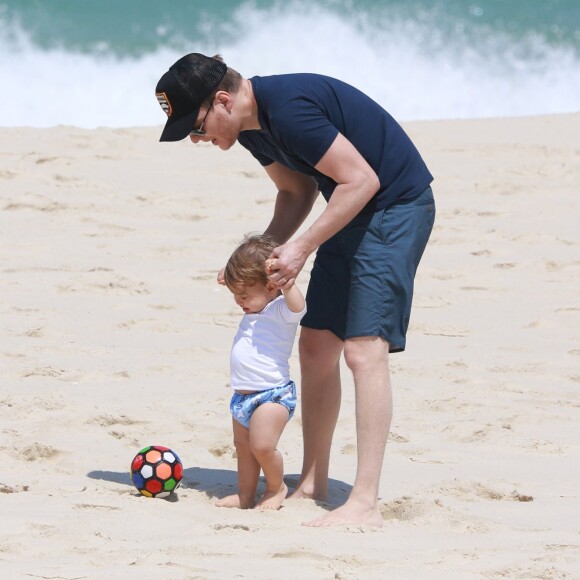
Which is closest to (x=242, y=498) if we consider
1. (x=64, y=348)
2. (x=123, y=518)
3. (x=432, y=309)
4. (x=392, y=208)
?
(x=123, y=518)

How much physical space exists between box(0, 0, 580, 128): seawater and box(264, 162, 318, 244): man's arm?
11165mm

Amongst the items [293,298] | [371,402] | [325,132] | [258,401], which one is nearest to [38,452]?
[258,401]

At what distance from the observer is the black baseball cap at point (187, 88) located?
11.5 feet

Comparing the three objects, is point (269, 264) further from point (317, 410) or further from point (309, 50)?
point (309, 50)

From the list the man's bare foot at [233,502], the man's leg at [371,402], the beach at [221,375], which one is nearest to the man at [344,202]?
the man's leg at [371,402]

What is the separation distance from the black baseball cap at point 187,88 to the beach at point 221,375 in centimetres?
123

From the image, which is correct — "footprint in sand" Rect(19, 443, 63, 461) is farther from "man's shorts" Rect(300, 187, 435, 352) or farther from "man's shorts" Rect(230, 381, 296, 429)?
"man's shorts" Rect(300, 187, 435, 352)

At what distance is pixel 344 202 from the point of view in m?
3.45

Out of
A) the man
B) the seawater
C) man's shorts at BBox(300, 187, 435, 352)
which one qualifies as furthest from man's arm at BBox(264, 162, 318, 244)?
the seawater

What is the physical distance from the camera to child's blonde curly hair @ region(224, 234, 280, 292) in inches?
143

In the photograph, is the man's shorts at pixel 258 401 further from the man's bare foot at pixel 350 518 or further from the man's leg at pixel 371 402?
the man's bare foot at pixel 350 518

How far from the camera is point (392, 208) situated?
3672 millimetres

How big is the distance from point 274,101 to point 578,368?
108 inches

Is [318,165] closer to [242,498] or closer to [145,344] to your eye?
[242,498]
